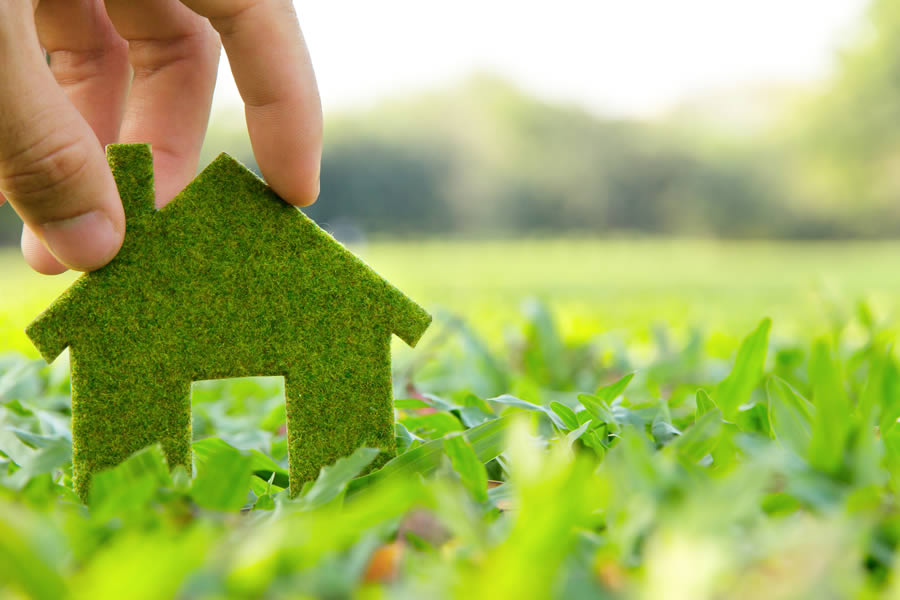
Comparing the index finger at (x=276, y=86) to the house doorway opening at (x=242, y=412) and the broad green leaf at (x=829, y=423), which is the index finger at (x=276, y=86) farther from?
the broad green leaf at (x=829, y=423)

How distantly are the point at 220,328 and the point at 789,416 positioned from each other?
0.60 meters

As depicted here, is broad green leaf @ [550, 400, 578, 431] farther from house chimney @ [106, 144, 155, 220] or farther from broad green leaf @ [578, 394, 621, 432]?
house chimney @ [106, 144, 155, 220]

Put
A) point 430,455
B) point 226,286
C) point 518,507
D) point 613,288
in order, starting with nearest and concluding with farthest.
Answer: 1. point 518,507
2. point 430,455
3. point 226,286
4. point 613,288

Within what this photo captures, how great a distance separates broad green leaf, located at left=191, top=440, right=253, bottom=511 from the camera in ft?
1.96

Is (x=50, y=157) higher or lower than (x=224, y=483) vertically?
higher

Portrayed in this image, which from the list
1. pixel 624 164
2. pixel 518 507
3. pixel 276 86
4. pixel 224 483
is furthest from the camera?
pixel 624 164

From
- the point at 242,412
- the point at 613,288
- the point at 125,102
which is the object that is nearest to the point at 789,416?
the point at 242,412

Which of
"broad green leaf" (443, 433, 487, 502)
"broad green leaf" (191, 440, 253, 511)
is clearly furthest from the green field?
"broad green leaf" (191, 440, 253, 511)

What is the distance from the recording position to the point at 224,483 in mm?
610

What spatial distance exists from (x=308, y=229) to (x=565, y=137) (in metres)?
19.8

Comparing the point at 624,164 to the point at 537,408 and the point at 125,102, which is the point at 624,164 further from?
the point at 537,408

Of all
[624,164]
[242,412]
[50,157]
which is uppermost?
[50,157]

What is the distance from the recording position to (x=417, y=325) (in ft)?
2.74

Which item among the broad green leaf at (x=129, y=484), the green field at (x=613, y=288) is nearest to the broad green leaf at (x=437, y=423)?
the broad green leaf at (x=129, y=484)
